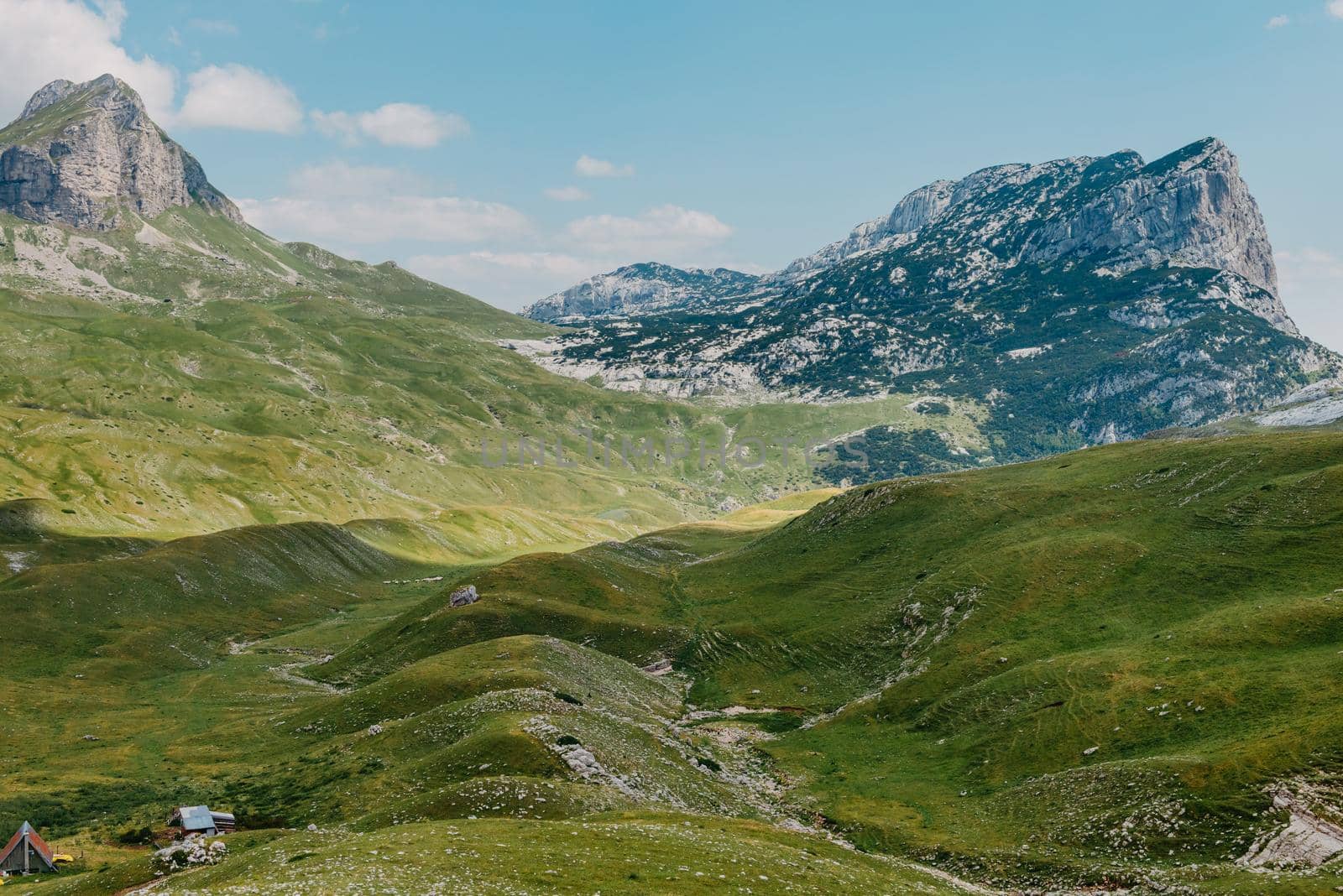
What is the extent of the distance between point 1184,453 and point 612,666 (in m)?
83.7

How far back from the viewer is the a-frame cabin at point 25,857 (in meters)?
56.4

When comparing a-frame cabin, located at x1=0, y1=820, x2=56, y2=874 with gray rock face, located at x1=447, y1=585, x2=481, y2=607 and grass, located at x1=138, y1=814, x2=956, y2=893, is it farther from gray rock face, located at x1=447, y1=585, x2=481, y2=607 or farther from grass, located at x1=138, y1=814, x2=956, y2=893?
gray rock face, located at x1=447, y1=585, x2=481, y2=607

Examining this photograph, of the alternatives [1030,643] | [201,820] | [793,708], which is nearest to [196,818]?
[201,820]

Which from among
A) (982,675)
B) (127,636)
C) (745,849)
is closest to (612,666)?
(982,675)

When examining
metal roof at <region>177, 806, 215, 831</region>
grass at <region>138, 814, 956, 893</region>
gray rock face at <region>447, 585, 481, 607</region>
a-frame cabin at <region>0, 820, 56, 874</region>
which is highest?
grass at <region>138, 814, 956, 893</region>

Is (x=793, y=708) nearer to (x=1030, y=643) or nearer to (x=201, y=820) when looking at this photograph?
(x=1030, y=643)

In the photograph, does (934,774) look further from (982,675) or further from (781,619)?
(781,619)

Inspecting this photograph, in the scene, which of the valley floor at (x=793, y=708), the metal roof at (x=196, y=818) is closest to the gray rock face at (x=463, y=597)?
the valley floor at (x=793, y=708)

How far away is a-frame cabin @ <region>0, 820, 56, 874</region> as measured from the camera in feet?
185

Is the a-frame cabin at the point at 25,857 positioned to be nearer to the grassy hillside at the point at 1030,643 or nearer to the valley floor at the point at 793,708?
the valley floor at the point at 793,708

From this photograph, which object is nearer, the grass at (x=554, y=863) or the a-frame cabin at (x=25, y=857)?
the grass at (x=554, y=863)

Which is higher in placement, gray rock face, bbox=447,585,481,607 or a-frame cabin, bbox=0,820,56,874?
gray rock face, bbox=447,585,481,607

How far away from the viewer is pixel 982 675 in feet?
274

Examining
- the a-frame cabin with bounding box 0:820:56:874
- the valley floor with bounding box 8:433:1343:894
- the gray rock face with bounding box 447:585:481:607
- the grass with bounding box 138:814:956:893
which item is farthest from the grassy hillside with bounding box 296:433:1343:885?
the a-frame cabin with bounding box 0:820:56:874
